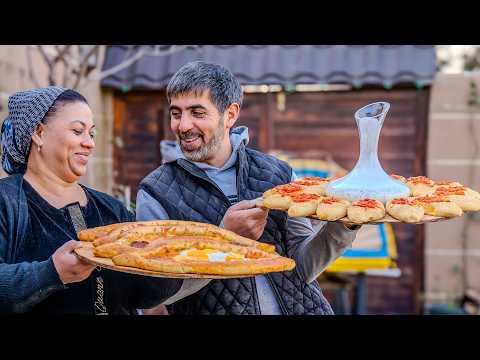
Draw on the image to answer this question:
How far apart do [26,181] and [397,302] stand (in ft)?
10.0

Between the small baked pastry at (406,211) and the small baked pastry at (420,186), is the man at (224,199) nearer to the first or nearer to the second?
the small baked pastry at (406,211)

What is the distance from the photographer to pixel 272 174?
2539 millimetres

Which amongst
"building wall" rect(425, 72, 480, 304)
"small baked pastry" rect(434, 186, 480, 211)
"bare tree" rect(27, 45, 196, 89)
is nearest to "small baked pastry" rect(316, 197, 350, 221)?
"small baked pastry" rect(434, 186, 480, 211)

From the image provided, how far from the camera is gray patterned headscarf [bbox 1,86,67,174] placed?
2.27 m

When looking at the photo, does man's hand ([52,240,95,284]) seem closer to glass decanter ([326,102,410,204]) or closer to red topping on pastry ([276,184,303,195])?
red topping on pastry ([276,184,303,195])

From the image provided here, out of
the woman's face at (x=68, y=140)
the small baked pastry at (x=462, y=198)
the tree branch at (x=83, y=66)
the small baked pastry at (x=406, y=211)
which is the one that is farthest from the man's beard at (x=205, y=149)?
the tree branch at (x=83, y=66)

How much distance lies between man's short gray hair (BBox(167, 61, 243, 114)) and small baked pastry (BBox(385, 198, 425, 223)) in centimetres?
62

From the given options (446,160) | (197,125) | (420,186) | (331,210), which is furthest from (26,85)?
(446,160)

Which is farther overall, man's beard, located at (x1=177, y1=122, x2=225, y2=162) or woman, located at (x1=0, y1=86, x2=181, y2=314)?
man's beard, located at (x1=177, y1=122, x2=225, y2=162)

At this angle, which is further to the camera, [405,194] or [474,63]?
[474,63]

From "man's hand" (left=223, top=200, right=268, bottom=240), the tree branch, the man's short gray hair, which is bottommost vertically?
"man's hand" (left=223, top=200, right=268, bottom=240)
